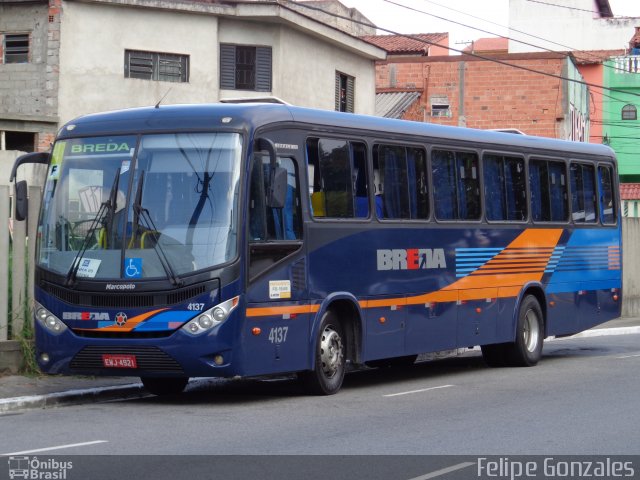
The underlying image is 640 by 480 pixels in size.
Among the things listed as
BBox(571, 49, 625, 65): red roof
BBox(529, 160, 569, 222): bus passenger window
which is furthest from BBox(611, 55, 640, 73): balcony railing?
BBox(529, 160, 569, 222): bus passenger window

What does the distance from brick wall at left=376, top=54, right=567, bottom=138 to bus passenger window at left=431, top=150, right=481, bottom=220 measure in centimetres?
3095

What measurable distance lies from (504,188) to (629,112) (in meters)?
Answer: 51.4

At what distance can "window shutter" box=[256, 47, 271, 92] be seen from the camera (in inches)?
1251

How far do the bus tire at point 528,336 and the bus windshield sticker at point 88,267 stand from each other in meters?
7.34

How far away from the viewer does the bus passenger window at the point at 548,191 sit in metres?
18.4

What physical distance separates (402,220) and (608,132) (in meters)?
53.0

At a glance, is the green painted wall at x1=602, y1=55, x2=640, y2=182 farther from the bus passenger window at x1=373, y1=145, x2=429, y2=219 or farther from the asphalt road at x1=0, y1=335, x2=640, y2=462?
the bus passenger window at x1=373, y1=145, x2=429, y2=219

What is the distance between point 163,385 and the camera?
14000mm

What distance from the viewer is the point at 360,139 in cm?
1458

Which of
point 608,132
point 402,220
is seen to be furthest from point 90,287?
point 608,132
